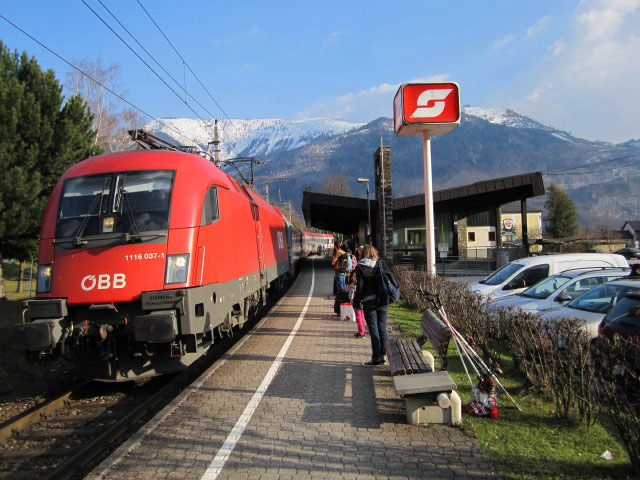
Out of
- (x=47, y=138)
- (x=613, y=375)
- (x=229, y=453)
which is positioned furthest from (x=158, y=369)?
(x=47, y=138)

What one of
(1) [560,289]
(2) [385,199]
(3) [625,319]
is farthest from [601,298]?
(2) [385,199]

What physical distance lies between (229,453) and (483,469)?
2183mm

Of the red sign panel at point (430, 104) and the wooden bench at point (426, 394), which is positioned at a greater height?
the red sign panel at point (430, 104)

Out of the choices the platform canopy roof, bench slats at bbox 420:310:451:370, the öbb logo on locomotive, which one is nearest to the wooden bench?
bench slats at bbox 420:310:451:370

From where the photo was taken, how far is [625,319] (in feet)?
19.5

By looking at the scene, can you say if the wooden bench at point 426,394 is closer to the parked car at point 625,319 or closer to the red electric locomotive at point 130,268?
the parked car at point 625,319

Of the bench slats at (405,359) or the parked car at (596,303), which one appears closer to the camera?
the bench slats at (405,359)

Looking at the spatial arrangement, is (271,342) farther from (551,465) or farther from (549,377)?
(551,465)

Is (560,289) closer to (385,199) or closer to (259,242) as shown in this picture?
(259,242)

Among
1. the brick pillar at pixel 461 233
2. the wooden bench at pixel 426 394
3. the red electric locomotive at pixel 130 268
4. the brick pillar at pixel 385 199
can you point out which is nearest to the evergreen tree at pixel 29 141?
the red electric locomotive at pixel 130 268

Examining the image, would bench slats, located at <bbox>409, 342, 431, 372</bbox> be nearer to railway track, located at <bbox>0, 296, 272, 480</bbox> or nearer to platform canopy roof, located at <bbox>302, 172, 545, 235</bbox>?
railway track, located at <bbox>0, 296, 272, 480</bbox>

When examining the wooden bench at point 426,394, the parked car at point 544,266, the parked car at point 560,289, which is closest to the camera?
the wooden bench at point 426,394

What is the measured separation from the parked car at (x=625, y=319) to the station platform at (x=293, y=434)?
106 inches

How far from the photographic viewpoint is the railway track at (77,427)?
Result: 180 inches
